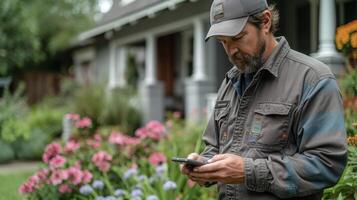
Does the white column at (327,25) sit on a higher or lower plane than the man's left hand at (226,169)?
higher

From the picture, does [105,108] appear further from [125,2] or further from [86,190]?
[86,190]

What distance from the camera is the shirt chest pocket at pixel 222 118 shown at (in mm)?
2392

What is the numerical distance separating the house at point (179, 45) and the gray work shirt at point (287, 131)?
13.7 ft

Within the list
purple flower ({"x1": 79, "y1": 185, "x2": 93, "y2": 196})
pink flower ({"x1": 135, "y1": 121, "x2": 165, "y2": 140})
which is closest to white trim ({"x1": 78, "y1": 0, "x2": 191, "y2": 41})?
pink flower ({"x1": 135, "y1": 121, "x2": 165, "y2": 140})

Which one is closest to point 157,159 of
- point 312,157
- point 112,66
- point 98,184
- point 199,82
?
point 98,184

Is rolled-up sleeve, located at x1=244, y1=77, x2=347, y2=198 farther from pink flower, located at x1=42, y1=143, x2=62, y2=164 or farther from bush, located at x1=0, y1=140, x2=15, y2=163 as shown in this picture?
bush, located at x1=0, y1=140, x2=15, y2=163

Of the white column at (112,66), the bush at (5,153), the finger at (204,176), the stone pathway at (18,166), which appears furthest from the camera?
the white column at (112,66)

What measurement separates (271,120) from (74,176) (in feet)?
11.2

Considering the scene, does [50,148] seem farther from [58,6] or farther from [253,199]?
[58,6]

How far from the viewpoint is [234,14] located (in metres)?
2.16

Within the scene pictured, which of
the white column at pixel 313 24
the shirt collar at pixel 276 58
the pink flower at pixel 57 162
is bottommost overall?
the pink flower at pixel 57 162

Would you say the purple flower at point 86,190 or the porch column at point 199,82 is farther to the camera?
the porch column at point 199,82

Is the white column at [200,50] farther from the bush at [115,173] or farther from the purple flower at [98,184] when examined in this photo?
the purple flower at [98,184]

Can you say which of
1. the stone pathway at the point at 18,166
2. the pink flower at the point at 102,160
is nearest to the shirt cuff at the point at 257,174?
the pink flower at the point at 102,160
